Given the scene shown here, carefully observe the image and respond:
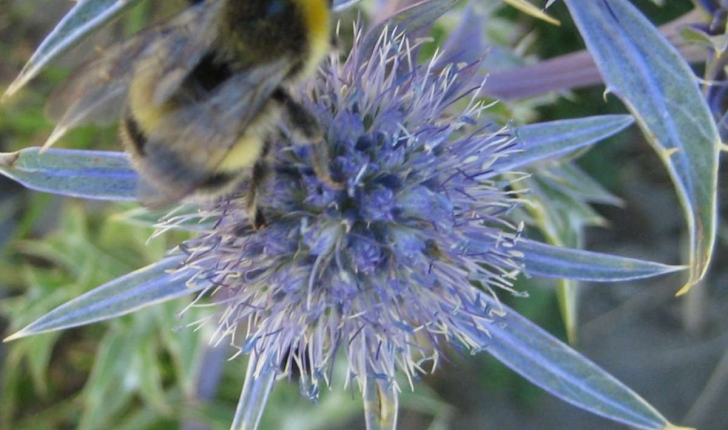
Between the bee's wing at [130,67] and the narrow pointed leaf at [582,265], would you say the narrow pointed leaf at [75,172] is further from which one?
the narrow pointed leaf at [582,265]

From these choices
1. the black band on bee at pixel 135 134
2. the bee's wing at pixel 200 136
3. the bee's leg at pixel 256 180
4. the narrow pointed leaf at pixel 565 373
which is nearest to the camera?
the bee's wing at pixel 200 136

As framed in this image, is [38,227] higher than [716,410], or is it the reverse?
[38,227]

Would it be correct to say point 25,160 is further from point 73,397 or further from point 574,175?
point 73,397

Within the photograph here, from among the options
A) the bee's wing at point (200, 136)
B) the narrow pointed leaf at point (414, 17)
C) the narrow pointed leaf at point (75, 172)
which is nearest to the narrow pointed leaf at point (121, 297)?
the narrow pointed leaf at point (75, 172)

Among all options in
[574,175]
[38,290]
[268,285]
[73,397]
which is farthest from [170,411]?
[574,175]

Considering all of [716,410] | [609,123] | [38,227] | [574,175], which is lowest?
[716,410]

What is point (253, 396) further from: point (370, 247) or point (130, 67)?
point (130, 67)

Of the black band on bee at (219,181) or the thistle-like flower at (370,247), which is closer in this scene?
the black band on bee at (219,181)
